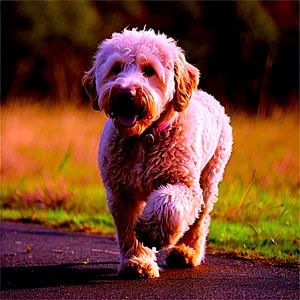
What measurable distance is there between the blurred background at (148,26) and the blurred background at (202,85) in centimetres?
4

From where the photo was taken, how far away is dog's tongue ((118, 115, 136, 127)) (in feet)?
19.9

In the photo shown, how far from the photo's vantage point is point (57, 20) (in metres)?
26.0

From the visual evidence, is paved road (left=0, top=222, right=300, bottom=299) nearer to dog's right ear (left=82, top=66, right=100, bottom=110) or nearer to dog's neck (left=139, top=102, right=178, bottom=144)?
dog's neck (left=139, top=102, right=178, bottom=144)

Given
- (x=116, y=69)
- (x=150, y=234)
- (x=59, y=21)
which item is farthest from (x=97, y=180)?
(x=59, y=21)

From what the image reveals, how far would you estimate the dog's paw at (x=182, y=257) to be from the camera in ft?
22.9

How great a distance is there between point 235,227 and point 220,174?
4.48ft

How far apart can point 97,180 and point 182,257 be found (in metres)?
5.67

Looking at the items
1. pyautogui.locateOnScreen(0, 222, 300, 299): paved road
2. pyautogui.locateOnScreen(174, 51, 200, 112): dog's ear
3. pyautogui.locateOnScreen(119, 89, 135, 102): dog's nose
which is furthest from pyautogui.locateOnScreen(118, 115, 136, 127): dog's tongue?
pyautogui.locateOnScreen(0, 222, 300, 299): paved road

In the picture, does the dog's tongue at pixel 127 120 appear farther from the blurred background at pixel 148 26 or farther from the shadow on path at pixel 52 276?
the blurred background at pixel 148 26

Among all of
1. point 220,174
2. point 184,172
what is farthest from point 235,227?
point 184,172

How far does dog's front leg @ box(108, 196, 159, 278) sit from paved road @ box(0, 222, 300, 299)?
0.32 feet

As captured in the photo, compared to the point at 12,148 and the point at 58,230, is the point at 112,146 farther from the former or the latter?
the point at 12,148

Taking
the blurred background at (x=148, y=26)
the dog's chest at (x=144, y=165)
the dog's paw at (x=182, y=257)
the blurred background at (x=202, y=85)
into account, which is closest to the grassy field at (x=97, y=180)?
the blurred background at (x=202, y=85)

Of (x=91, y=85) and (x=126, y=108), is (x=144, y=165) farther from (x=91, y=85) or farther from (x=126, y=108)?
(x=91, y=85)
